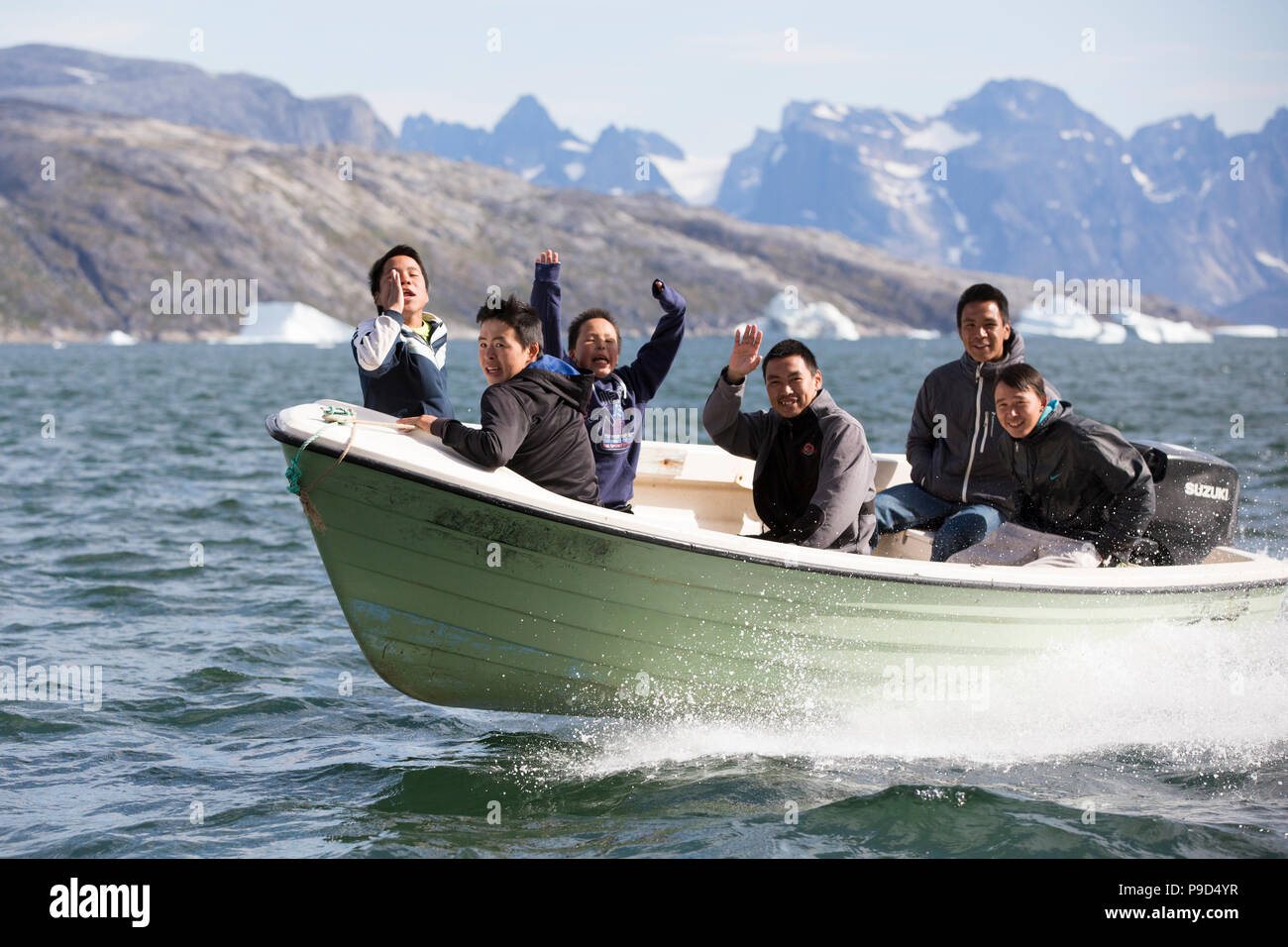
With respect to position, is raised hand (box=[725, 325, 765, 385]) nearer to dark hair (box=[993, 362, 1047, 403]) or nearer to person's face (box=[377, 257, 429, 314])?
dark hair (box=[993, 362, 1047, 403])

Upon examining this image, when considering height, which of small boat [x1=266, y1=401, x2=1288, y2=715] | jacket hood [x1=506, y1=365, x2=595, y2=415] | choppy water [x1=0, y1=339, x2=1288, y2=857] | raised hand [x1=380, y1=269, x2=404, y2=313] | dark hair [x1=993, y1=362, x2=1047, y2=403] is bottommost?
choppy water [x1=0, y1=339, x2=1288, y2=857]

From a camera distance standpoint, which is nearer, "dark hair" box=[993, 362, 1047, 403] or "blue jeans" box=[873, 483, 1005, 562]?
"dark hair" box=[993, 362, 1047, 403]

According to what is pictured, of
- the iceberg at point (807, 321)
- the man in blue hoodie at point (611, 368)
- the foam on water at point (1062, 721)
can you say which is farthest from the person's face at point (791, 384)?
the iceberg at point (807, 321)

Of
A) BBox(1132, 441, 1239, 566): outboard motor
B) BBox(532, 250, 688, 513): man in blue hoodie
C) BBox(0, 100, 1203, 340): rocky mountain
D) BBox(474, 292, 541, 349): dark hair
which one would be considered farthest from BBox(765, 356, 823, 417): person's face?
BBox(0, 100, 1203, 340): rocky mountain

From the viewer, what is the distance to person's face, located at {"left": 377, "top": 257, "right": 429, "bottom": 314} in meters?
6.39

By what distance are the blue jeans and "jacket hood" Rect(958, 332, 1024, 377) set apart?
806 mm

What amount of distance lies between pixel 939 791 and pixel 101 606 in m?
7.03

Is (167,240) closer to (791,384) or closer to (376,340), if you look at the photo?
(376,340)

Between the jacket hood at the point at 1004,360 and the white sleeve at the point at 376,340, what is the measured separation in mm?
3313

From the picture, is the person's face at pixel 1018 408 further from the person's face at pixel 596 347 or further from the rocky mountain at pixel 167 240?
the rocky mountain at pixel 167 240

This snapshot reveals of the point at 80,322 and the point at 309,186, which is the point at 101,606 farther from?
the point at 309,186
